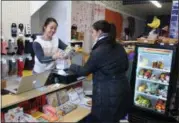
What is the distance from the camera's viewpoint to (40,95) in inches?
69.2

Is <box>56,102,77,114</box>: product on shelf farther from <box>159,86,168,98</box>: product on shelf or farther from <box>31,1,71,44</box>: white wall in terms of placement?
<box>31,1,71,44</box>: white wall

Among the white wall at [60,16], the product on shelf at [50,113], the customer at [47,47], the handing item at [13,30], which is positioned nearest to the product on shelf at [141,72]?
the customer at [47,47]

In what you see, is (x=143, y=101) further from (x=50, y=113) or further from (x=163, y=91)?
(x=50, y=113)

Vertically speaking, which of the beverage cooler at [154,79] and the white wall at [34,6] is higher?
the white wall at [34,6]

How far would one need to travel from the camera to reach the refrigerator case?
279 cm

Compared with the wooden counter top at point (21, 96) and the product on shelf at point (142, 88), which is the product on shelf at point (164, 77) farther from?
the wooden counter top at point (21, 96)

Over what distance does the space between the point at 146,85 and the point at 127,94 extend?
1318 millimetres

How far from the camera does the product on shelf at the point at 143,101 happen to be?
314 cm

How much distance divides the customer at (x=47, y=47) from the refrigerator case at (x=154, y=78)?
4.28 feet

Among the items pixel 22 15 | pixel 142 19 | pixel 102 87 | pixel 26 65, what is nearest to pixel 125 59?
pixel 102 87

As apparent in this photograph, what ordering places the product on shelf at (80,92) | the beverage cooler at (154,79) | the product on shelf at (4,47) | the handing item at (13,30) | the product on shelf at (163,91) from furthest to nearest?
the handing item at (13,30)
the product on shelf at (163,91)
the beverage cooler at (154,79)
the product on shelf at (4,47)
the product on shelf at (80,92)

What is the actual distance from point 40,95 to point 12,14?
185 centimetres

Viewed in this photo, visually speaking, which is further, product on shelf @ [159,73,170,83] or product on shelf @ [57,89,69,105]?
product on shelf @ [159,73,170,83]

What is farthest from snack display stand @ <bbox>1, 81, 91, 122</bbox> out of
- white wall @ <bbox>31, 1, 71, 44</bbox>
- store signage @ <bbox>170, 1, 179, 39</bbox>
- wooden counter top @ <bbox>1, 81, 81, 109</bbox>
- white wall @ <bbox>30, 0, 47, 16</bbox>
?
white wall @ <bbox>31, 1, 71, 44</bbox>
